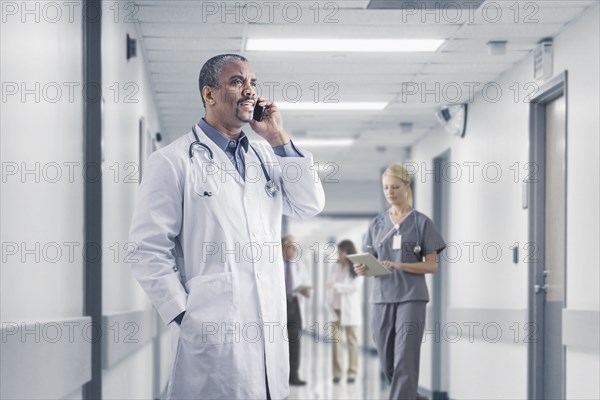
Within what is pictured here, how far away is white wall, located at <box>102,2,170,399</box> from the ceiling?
302 mm

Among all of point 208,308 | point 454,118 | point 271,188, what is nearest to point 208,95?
point 271,188

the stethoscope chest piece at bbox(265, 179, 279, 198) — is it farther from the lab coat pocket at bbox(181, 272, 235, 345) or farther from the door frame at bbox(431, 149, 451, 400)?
the door frame at bbox(431, 149, 451, 400)

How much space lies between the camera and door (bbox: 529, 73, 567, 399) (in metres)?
5.39

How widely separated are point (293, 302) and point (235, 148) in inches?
257

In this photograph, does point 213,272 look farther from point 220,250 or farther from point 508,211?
point 508,211

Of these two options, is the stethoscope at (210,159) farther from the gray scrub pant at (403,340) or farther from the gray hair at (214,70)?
the gray scrub pant at (403,340)

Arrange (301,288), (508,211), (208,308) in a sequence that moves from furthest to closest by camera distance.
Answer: (301,288) < (508,211) < (208,308)

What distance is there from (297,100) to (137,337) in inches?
124

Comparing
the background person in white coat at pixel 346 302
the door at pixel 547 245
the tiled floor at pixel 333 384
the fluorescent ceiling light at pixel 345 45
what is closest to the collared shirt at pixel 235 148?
the fluorescent ceiling light at pixel 345 45

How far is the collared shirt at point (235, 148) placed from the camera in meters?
2.32

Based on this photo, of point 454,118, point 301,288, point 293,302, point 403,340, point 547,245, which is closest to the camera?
point 403,340

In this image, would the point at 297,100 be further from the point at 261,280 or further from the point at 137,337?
the point at 261,280

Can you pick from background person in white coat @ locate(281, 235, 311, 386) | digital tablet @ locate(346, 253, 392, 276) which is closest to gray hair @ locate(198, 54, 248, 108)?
digital tablet @ locate(346, 253, 392, 276)

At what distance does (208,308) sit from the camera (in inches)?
85.2
